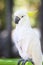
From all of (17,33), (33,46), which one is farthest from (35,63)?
(17,33)

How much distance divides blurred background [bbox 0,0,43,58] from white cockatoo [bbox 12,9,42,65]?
0.26ft

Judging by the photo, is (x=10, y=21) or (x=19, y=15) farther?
(x=10, y=21)

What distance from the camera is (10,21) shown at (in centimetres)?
107

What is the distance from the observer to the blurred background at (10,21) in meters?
1.06

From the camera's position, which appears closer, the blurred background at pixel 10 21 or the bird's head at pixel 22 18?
the bird's head at pixel 22 18

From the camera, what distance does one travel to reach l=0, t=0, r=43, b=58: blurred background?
3.47ft

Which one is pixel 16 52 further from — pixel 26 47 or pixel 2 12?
pixel 2 12

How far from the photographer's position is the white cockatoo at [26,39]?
945 mm

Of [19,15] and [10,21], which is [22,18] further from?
[10,21]

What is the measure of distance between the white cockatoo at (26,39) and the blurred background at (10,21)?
3.1 inches

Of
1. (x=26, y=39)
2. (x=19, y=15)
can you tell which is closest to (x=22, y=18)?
(x=19, y=15)

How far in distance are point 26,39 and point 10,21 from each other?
7.8 inches

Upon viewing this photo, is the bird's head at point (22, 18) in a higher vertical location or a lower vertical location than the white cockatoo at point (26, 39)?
higher

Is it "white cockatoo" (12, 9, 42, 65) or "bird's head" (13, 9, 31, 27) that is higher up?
"bird's head" (13, 9, 31, 27)
